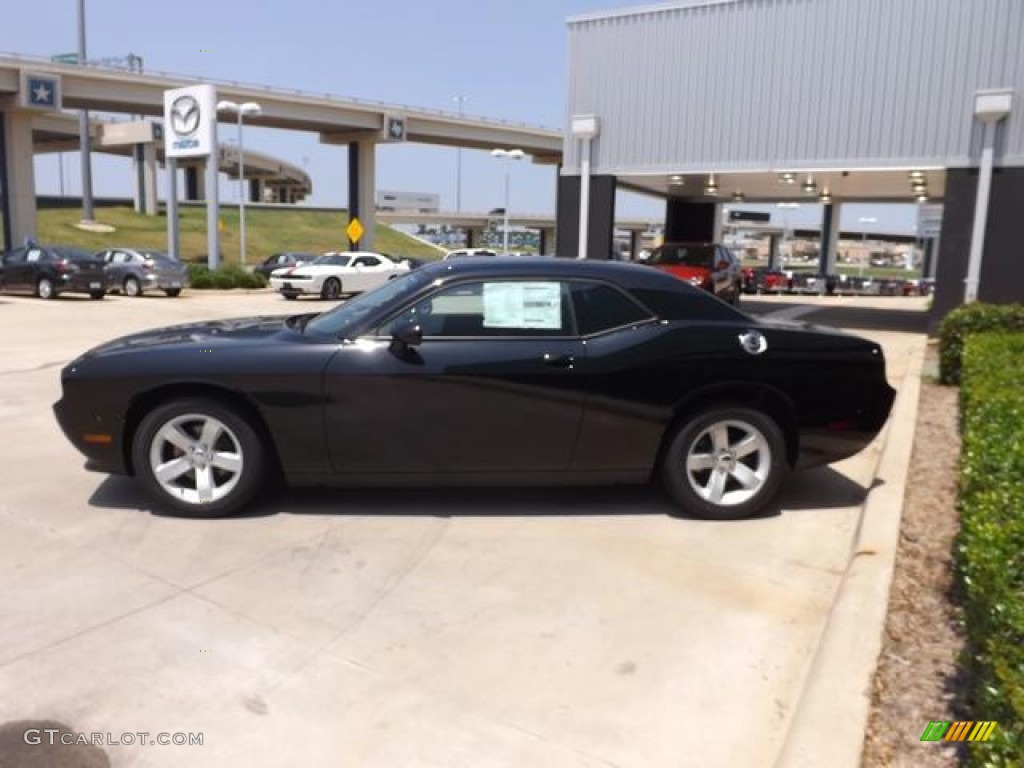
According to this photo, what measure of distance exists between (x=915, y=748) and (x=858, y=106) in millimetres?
16139

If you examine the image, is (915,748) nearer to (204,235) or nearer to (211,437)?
(211,437)

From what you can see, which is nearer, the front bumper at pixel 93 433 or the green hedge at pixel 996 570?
the green hedge at pixel 996 570

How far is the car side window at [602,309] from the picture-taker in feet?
16.8

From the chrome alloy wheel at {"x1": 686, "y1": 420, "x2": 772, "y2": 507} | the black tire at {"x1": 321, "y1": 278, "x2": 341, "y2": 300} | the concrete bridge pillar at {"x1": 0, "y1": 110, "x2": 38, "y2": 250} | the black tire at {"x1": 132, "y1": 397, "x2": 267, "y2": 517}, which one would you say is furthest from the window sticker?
the concrete bridge pillar at {"x1": 0, "y1": 110, "x2": 38, "y2": 250}

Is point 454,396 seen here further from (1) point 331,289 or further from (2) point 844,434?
(1) point 331,289

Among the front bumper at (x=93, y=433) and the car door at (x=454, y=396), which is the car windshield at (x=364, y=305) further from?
the front bumper at (x=93, y=433)

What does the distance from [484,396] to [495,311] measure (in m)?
0.53

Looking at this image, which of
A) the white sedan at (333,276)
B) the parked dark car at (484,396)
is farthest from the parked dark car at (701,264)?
the parked dark car at (484,396)

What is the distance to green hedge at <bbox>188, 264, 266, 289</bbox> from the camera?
101ft

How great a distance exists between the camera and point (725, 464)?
17.1ft

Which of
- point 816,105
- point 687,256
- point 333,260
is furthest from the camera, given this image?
point 333,260

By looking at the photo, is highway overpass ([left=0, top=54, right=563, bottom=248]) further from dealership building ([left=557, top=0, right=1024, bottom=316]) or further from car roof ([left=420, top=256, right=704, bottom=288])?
car roof ([left=420, top=256, right=704, bottom=288])

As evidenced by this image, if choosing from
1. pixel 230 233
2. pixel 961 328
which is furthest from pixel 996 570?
pixel 230 233

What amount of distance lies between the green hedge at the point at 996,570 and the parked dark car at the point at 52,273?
23047 millimetres
